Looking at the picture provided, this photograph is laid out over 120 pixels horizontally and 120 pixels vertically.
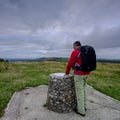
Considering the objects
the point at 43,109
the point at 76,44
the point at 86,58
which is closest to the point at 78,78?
the point at 86,58

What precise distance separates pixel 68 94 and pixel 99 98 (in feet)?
8.88

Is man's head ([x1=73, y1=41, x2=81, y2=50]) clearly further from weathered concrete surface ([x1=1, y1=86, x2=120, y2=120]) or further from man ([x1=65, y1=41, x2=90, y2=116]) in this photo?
weathered concrete surface ([x1=1, y1=86, x2=120, y2=120])

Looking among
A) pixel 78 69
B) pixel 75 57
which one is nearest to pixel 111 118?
pixel 78 69

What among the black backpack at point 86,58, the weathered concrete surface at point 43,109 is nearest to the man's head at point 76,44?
the black backpack at point 86,58

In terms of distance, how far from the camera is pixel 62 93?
659 centimetres

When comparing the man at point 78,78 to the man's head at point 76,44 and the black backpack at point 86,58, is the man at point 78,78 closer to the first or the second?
the man's head at point 76,44

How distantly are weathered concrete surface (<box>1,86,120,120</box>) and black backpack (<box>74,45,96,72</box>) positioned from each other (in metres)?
1.83

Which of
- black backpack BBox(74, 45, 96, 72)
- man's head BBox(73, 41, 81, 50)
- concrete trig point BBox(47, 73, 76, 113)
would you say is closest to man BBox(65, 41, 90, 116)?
man's head BBox(73, 41, 81, 50)

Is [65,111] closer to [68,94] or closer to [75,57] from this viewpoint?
[68,94]

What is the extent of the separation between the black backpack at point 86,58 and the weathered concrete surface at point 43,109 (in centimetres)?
183

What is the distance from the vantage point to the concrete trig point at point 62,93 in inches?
260

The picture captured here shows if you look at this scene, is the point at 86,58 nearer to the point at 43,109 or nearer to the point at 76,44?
the point at 76,44

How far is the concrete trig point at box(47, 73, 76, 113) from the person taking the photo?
6.60m

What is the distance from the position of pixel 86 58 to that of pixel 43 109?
275cm
